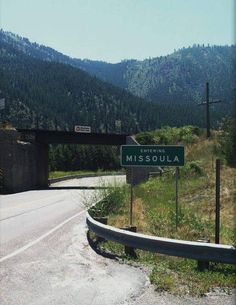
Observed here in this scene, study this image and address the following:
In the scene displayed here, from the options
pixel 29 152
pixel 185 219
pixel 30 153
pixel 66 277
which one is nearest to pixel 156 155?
pixel 185 219

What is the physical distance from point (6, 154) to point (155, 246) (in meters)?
42.5

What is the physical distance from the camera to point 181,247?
9391mm

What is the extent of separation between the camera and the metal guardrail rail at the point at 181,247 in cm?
883

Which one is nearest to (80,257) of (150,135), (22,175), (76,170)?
(22,175)

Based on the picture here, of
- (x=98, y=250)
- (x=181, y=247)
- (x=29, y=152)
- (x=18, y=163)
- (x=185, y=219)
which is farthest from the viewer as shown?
(x=29, y=152)

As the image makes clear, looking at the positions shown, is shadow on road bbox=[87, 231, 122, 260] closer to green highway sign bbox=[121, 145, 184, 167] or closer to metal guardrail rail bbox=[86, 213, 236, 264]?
metal guardrail rail bbox=[86, 213, 236, 264]

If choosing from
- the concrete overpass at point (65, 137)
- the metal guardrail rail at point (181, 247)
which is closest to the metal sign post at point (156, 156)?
the metal guardrail rail at point (181, 247)

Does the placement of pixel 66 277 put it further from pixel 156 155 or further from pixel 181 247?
pixel 156 155

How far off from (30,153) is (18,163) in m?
5.90

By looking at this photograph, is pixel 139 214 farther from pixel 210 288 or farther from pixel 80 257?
pixel 210 288

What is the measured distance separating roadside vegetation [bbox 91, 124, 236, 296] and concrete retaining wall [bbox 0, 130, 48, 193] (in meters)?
21.8

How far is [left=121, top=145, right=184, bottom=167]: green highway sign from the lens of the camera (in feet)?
47.2

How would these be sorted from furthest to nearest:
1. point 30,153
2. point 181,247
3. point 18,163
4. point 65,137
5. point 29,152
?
point 65,137 < point 30,153 < point 29,152 < point 18,163 < point 181,247

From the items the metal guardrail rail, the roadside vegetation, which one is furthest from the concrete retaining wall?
the metal guardrail rail
